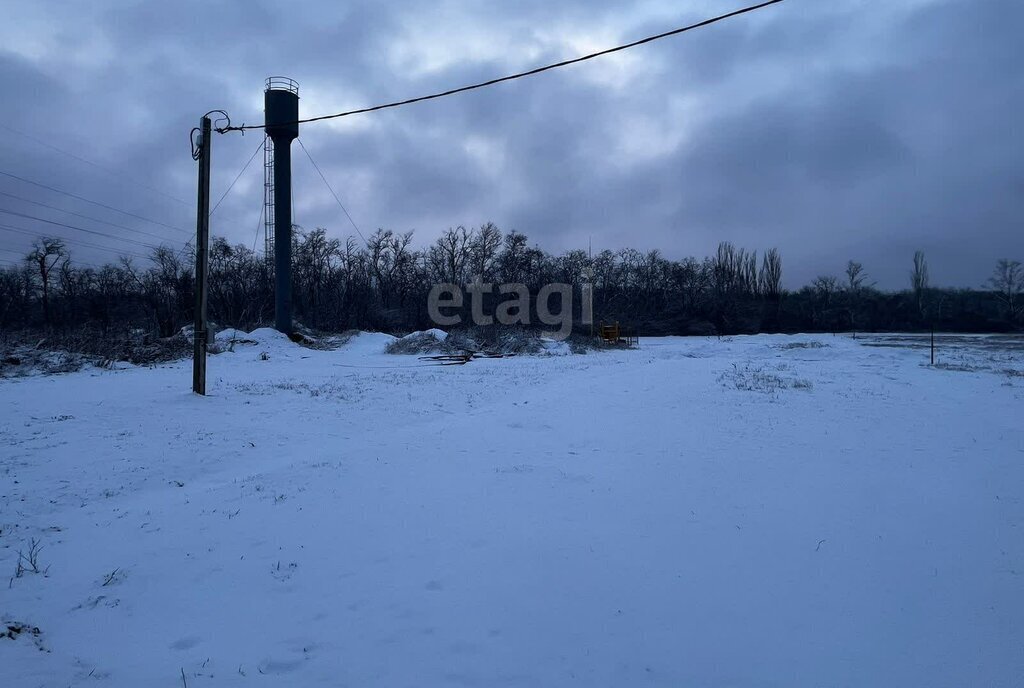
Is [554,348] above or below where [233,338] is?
below

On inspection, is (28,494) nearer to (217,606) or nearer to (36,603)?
(36,603)

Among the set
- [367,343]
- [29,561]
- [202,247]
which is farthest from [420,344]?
[29,561]

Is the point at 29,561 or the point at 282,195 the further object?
the point at 282,195

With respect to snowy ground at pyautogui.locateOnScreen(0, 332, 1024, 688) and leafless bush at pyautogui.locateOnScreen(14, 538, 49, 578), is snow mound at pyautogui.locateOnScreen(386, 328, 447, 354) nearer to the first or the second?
snowy ground at pyautogui.locateOnScreen(0, 332, 1024, 688)

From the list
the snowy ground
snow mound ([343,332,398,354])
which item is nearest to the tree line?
snow mound ([343,332,398,354])

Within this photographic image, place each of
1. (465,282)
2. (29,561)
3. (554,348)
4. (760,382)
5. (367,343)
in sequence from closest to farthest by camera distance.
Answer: (29,561) < (760,382) < (554,348) < (367,343) < (465,282)

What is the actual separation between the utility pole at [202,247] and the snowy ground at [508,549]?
2018 mm

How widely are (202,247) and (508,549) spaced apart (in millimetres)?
10789

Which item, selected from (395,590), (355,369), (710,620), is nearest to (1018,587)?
(710,620)

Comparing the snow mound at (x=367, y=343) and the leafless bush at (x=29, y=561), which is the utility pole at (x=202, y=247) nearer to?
the leafless bush at (x=29, y=561)

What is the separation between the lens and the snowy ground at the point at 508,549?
3463 mm

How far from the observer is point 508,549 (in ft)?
16.5

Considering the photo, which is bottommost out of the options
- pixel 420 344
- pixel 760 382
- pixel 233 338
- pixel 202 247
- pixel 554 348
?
pixel 760 382

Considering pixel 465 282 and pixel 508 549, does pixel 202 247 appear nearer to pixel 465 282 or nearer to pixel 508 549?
pixel 508 549
